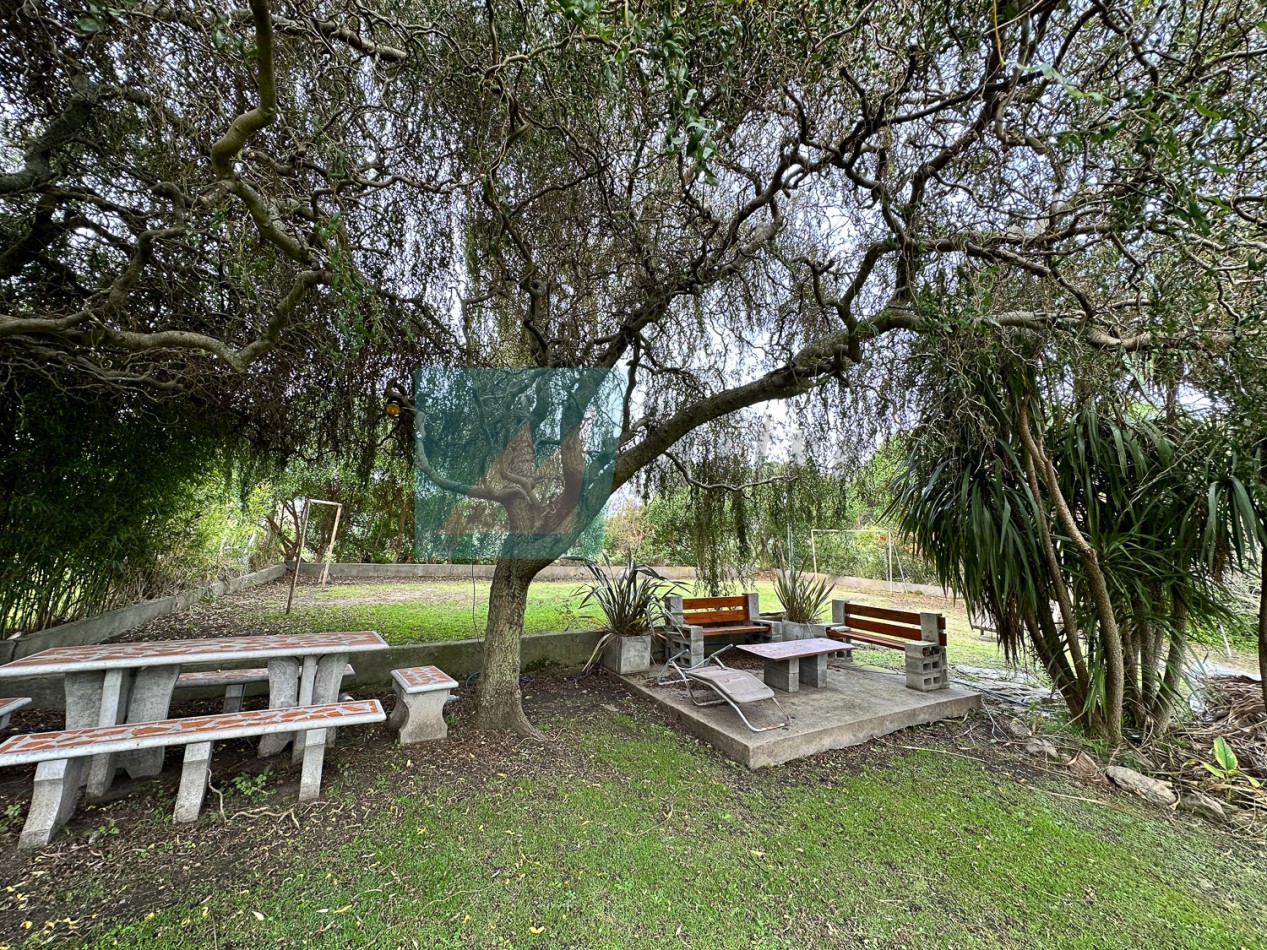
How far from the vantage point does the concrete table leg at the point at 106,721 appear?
2.43 metres

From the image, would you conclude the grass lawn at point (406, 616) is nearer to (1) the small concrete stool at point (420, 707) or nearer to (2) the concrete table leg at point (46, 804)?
(1) the small concrete stool at point (420, 707)

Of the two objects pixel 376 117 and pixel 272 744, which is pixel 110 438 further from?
pixel 376 117

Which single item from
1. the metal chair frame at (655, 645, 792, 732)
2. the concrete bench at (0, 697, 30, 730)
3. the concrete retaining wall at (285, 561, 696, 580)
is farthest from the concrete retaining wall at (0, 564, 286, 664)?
the metal chair frame at (655, 645, 792, 732)

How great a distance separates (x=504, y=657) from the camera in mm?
3459

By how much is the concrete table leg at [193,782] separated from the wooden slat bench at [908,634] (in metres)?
5.01

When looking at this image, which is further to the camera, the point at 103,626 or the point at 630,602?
the point at 630,602

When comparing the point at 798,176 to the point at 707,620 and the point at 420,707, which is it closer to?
the point at 707,620

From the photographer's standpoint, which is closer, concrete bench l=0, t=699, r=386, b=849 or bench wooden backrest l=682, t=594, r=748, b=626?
concrete bench l=0, t=699, r=386, b=849

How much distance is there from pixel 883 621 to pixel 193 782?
17.9 feet

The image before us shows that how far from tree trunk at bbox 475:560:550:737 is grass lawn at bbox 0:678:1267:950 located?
27 cm

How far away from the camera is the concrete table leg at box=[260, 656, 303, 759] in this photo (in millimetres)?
2852

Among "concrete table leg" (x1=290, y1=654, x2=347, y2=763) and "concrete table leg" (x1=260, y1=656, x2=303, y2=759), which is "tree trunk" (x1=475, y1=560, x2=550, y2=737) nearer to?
"concrete table leg" (x1=290, y1=654, x2=347, y2=763)

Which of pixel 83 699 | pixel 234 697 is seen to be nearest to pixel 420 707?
pixel 234 697

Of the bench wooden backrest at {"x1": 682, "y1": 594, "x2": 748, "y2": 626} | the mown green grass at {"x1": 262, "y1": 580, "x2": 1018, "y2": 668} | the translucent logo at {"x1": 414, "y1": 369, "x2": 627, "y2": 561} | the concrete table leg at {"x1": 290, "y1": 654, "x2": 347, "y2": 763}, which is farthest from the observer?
the mown green grass at {"x1": 262, "y1": 580, "x2": 1018, "y2": 668}
